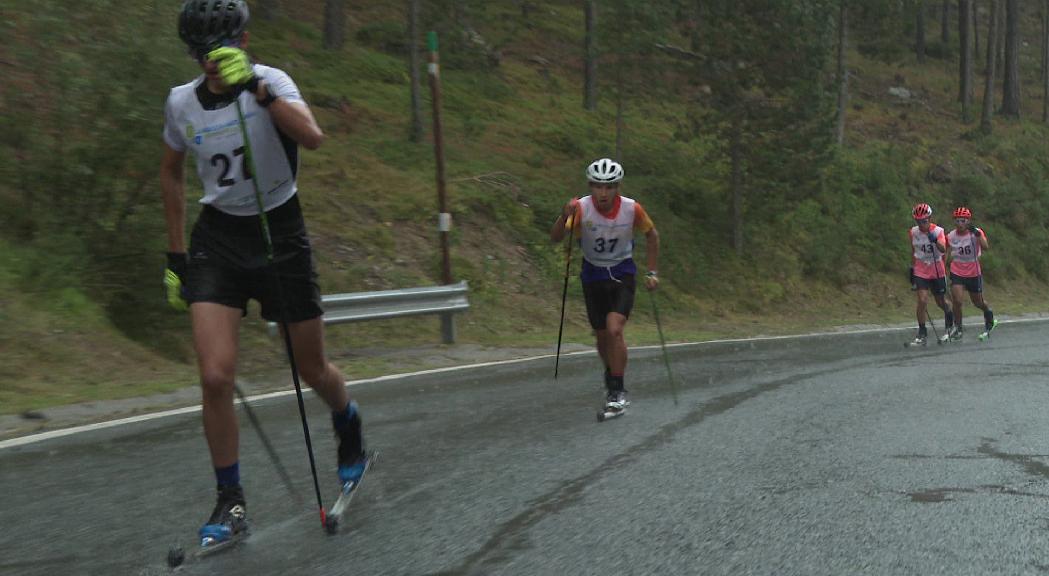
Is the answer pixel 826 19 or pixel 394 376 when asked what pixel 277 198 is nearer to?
pixel 394 376

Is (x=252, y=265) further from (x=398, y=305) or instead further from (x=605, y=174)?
(x=398, y=305)

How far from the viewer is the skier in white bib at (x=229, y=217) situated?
4652mm

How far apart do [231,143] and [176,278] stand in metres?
0.63

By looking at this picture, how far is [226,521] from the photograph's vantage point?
4.67 meters

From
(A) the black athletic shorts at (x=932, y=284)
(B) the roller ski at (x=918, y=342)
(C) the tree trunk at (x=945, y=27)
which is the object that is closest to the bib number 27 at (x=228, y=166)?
(B) the roller ski at (x=918, y=342)

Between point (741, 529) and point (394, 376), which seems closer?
point (741, 529)

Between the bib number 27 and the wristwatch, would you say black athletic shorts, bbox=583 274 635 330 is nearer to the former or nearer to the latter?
the bib number 27

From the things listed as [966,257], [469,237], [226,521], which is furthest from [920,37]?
[226,521]

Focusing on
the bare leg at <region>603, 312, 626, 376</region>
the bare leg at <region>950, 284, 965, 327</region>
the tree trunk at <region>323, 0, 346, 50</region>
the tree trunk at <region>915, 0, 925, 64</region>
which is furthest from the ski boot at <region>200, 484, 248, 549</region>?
the tree trunk at <region>915, 0, 925, 64</region>

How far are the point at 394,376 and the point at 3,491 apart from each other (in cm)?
587

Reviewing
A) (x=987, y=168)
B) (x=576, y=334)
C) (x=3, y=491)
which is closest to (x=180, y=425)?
(x=3, y=491)

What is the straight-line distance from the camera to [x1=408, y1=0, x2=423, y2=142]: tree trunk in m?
24.5

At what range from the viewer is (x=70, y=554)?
465 cm

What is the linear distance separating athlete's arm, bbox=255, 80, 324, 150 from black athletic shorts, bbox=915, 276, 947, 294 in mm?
15430
